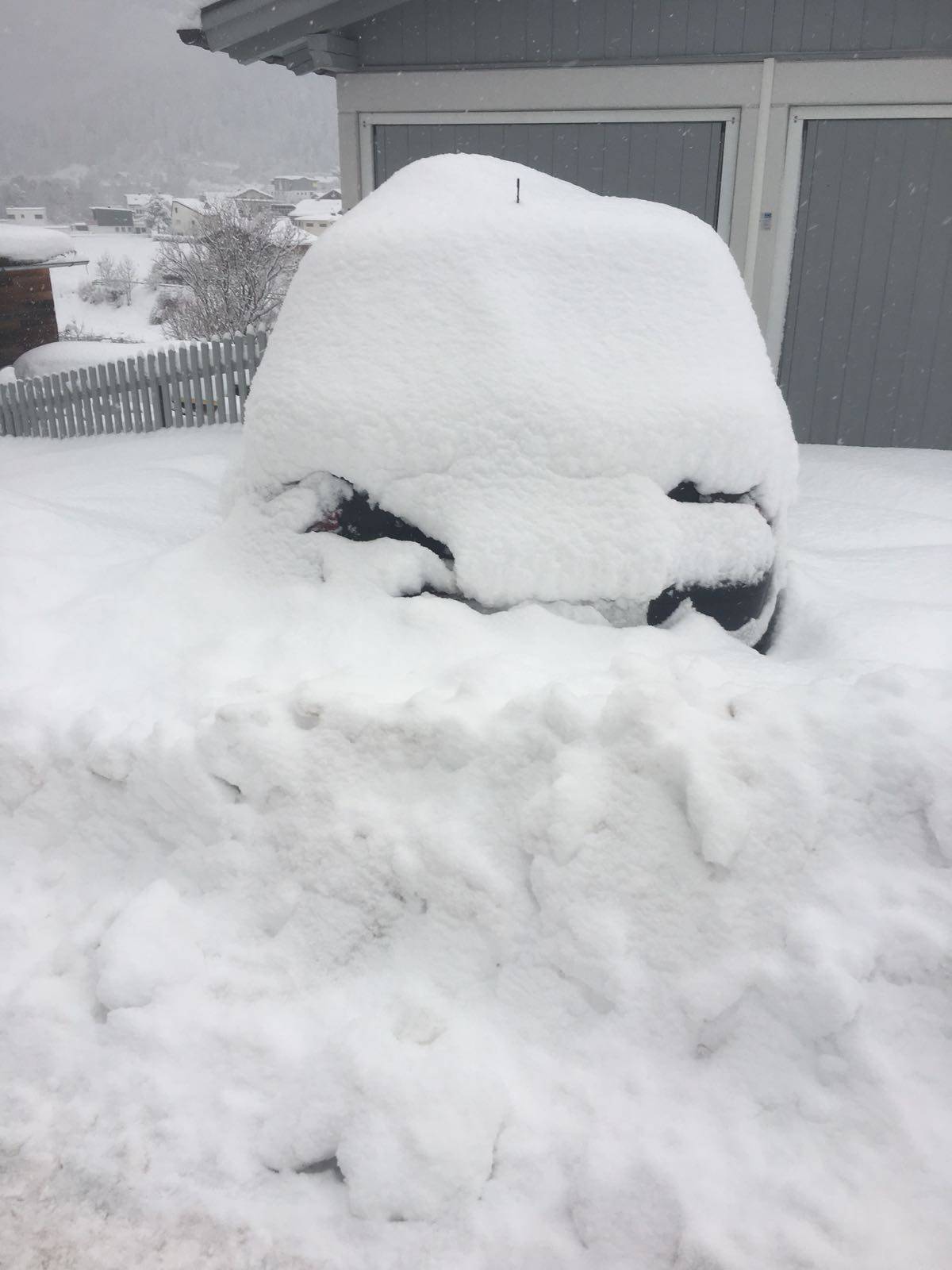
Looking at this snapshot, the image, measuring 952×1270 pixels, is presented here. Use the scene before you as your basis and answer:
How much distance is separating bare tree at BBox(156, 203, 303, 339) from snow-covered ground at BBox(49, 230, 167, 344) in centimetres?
543

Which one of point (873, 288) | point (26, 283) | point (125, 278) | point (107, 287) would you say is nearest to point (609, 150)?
point (873, 288)

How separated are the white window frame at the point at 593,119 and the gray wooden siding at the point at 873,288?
1.74 ft

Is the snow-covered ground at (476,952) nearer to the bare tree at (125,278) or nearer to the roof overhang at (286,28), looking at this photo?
the roof overhang at (286,28)

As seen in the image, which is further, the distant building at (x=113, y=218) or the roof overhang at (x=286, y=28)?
the distant building at (x=113, y=218)

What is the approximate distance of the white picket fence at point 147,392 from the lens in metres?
9.35

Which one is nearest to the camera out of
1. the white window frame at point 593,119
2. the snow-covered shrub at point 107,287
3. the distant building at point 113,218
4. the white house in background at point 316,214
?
the white window frame at point 593,119

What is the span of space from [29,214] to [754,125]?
157 meters

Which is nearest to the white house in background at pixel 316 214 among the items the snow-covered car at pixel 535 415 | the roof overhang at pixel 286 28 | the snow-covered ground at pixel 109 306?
the snow-covered ground at pixel 109 306

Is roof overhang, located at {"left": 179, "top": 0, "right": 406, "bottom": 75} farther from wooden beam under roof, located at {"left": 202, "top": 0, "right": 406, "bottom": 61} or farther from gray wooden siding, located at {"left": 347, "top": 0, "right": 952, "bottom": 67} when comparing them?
gray wooden siding, located at {"left": 347, "top": 0, "right": 952, "bottom": 67}

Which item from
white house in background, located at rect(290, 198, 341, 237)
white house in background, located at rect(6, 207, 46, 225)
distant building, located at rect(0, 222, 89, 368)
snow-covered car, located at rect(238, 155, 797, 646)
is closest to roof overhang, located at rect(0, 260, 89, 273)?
distant building, located at rect(0, 222, 89, 368)

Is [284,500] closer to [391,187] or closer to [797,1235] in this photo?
[391,187]

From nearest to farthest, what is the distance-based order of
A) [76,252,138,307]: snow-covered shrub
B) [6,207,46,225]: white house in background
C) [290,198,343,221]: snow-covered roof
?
[76,252,138,307]: snow-covered shrub, [290,198,343,221]: snow-covered roof, [6,207,46,225]: white house in background

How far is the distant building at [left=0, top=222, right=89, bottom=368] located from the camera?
14.1 meters

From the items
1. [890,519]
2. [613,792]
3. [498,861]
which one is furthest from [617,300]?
[890,519]
